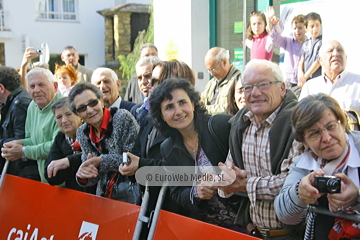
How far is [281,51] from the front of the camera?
751cm

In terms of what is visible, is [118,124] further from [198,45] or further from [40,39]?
[40,39]

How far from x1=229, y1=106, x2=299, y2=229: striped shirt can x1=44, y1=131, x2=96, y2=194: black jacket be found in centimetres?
183

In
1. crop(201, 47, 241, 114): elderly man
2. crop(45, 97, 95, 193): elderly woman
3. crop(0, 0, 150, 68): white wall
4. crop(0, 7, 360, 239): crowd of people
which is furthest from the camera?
crop(0, 0, 150, 68): white wall

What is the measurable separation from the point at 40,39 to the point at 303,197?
79.8 ft

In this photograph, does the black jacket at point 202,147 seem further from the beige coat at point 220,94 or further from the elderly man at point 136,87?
the elderly man at point 136,87

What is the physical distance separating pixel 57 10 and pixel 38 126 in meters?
22.9

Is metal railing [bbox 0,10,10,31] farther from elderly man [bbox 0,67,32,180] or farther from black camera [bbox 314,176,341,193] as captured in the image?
black camera [bbox 314,176,341,193]

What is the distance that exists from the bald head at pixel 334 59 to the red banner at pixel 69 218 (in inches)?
104

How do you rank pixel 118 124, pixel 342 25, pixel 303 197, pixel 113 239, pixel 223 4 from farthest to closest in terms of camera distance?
pixel 223 4 < pixel 342 25 < pixel 118 124 < pixel 113 239 < pixel 303 197

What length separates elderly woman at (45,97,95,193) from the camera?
14.2 feet

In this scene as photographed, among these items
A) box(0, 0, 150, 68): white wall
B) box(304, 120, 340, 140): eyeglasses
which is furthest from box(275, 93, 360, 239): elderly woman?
box(0, 0, 150, 68): white wall

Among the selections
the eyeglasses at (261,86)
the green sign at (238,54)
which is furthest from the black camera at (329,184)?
the green sign at (238,54)

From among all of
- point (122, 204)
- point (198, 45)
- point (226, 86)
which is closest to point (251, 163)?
point (122, 204)

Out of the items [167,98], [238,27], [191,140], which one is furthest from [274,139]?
[238,27]
